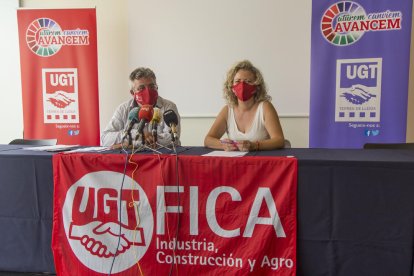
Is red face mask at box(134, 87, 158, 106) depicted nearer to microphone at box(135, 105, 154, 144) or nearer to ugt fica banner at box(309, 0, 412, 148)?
microphone at box(135, 105, 154, 144)

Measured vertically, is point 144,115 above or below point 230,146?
above

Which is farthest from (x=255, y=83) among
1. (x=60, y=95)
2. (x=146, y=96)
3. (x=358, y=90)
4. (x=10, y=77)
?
(x=10, y=77)

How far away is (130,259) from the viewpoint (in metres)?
1.65

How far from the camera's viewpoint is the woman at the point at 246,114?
2.08 m

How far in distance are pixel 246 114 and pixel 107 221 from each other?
1.08 m

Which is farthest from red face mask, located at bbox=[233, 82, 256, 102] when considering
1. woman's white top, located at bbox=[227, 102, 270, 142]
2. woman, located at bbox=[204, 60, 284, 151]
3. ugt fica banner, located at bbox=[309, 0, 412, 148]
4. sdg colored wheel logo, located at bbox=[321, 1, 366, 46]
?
sdg colored wheel logo, located at bbox=[321, 1, 366, 46]

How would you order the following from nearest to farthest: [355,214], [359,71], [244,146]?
1. [355,214]
2. [244,146]
3. [359,71]

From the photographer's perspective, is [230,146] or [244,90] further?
[244,90]

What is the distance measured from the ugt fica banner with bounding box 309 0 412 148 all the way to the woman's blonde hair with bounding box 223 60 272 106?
1.11 metres

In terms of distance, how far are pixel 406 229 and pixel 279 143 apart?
747 millimetres

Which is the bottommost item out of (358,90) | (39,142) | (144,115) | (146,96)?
(39,142)

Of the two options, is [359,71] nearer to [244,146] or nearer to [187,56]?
[187,56]

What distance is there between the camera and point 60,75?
355 centimetres

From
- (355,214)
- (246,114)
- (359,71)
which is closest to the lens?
(355,214)
